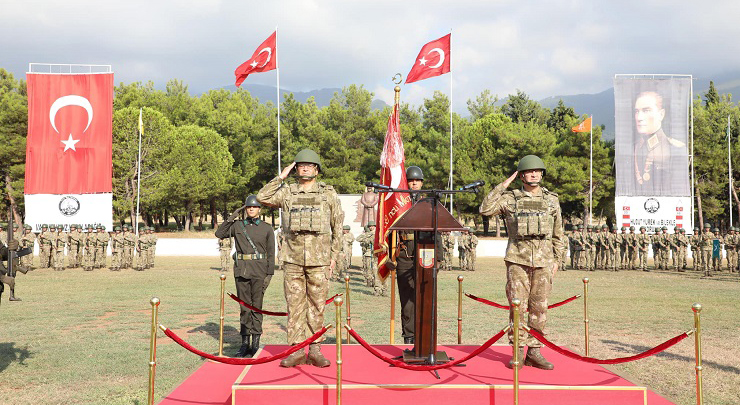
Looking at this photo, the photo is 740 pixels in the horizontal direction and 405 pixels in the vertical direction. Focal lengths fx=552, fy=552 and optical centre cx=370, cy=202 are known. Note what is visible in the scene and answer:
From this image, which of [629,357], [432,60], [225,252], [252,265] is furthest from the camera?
[225,252]

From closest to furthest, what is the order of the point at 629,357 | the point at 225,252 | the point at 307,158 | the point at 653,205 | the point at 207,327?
the point at 629,357 → the point at 307,158 → the point at 207,327 → the point at 225,252 → the point at 653,205

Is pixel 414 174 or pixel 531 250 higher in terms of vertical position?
pixel 414 174

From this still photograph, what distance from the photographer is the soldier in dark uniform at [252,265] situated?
8430mm

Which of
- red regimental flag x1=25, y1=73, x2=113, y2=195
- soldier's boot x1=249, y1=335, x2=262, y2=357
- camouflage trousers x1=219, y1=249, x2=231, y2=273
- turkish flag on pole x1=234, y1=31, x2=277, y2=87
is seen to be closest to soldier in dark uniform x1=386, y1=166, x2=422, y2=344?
soldier's boot x1=249, y1=335, x2=262, y2=357

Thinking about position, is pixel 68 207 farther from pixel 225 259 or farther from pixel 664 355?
pixel 664 355

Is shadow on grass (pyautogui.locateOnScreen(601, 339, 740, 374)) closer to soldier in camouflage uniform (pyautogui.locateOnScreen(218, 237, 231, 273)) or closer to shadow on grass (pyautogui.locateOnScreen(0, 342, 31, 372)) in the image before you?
shadow on grass (pyautogui.locateOnScreen(0, 342, 31, 372))

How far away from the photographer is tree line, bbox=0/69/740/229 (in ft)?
150

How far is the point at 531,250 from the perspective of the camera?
648 cm

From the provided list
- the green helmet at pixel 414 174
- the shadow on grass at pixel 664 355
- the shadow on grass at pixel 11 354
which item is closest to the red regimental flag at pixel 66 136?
the shadow on grass at pixel 11 354

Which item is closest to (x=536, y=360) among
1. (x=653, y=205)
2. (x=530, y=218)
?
(x=530, y=218)

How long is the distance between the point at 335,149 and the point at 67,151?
90.5 ft

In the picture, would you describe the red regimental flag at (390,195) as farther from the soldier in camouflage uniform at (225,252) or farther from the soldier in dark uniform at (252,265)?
the soldier in camouflage uniform at (225,252)

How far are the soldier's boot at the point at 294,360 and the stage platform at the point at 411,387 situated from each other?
0.10 metres

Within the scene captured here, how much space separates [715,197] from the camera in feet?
154
